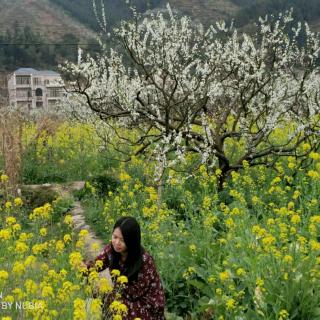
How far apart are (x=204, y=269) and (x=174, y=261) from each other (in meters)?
0.33

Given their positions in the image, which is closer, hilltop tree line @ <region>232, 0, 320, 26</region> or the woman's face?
the woman's face

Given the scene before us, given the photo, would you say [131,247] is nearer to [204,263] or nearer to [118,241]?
[118,241]

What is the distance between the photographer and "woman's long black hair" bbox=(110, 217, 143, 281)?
441 cm

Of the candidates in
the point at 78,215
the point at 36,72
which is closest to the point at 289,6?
the point at 36,72

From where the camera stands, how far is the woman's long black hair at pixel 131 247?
4.41 meters

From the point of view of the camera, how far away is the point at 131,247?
14.8 feet

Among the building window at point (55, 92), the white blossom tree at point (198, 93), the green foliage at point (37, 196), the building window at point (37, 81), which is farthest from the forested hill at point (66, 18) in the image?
the white blossom tree at point (198, 93)

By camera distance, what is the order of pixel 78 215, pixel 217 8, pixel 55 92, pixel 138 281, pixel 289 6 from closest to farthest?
pixel 138 281
pixel 78 215
pixel 55 92
pixel 289 6
pixel 217 8

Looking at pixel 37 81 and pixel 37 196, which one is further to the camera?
pixel 37 81

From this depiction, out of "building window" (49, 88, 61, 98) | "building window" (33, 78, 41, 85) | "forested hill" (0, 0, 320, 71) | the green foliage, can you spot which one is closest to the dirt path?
the green foliage

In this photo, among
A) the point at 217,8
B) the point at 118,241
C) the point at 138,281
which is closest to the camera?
the point at 118,241

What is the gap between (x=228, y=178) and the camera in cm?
816

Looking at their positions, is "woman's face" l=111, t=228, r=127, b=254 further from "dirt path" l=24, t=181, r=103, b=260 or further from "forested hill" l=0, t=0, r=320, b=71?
"forested hill" l=0, t=0, r=320, b=71

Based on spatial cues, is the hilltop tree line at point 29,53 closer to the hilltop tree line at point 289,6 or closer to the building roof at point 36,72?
the building roof at point 36,72
